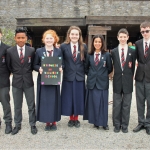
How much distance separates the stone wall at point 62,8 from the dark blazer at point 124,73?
1275 cm

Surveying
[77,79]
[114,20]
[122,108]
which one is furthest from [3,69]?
[114,20]

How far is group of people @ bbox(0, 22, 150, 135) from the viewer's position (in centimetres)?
360

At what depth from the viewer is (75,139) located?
136 inches

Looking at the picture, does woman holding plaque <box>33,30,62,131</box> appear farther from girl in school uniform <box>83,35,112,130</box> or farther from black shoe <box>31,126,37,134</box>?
girl in school uniform <box>83,35,112,130</box>

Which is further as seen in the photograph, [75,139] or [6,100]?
[6,100]

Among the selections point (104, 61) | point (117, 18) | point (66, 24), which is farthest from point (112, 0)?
point (104, 61)

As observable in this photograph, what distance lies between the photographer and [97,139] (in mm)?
3467

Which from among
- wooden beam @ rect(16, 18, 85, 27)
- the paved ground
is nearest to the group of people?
the paved ground

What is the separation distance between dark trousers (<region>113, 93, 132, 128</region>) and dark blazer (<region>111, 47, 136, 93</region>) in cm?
12

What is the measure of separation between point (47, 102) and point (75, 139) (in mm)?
817

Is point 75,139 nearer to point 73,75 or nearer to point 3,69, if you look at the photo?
point 73,75

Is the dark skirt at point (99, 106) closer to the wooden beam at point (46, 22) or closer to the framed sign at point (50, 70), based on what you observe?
the framed sign at point (50, 70)

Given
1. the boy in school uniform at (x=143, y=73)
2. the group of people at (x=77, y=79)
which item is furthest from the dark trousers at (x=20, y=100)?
the boy in school uniform at (x=143, y=73)

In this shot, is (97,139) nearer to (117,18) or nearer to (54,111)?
(54,111)
